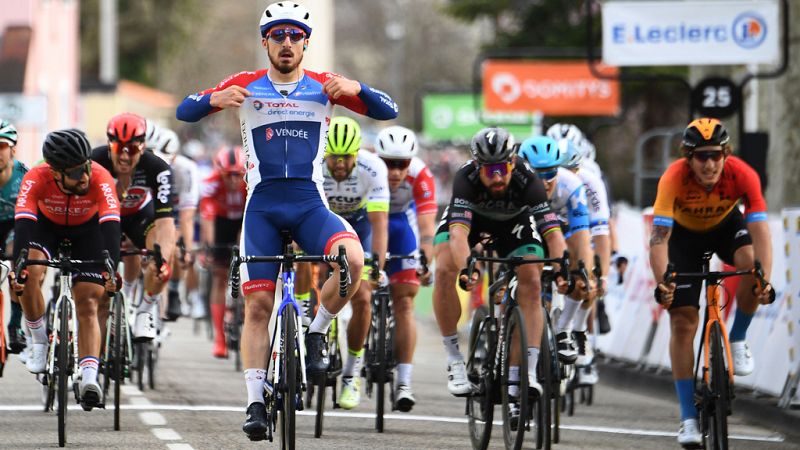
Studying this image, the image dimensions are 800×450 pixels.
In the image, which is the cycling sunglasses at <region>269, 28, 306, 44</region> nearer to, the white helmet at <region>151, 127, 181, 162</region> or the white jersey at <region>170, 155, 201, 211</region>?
the white jersey at <region>170, 155, 201, 211</region>

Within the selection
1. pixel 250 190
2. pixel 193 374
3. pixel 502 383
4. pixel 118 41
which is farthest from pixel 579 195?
pixel 118 41

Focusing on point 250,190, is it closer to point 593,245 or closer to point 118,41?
point 593,245

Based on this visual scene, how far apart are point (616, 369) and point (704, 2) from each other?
12.7ft

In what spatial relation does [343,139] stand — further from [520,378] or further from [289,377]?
[289,377]

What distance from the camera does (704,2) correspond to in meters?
18.3

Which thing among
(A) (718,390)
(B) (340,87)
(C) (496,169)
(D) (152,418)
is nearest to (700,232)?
(A) (718,390)

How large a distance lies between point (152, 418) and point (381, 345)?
1.71 metres

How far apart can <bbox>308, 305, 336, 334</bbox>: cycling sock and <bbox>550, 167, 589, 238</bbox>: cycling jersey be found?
3097 mm

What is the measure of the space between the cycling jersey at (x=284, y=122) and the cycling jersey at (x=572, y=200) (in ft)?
10.0

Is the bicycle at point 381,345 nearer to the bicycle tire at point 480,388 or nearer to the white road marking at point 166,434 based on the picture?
the bicycle tire at point 480,388

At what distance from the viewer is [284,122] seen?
9953 mm

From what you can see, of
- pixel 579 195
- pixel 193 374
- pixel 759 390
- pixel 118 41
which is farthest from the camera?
pixel 118 41

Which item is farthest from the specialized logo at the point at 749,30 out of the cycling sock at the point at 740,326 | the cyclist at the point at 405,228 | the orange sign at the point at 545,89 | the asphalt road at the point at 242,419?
the orange sign at the point at 545,89

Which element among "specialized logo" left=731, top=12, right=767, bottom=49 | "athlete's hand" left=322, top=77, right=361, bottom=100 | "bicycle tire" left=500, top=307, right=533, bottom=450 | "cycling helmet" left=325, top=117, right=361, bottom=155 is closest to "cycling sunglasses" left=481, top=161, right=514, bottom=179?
"bicycle tire" left=500, top=307, right=533, bottom=450
